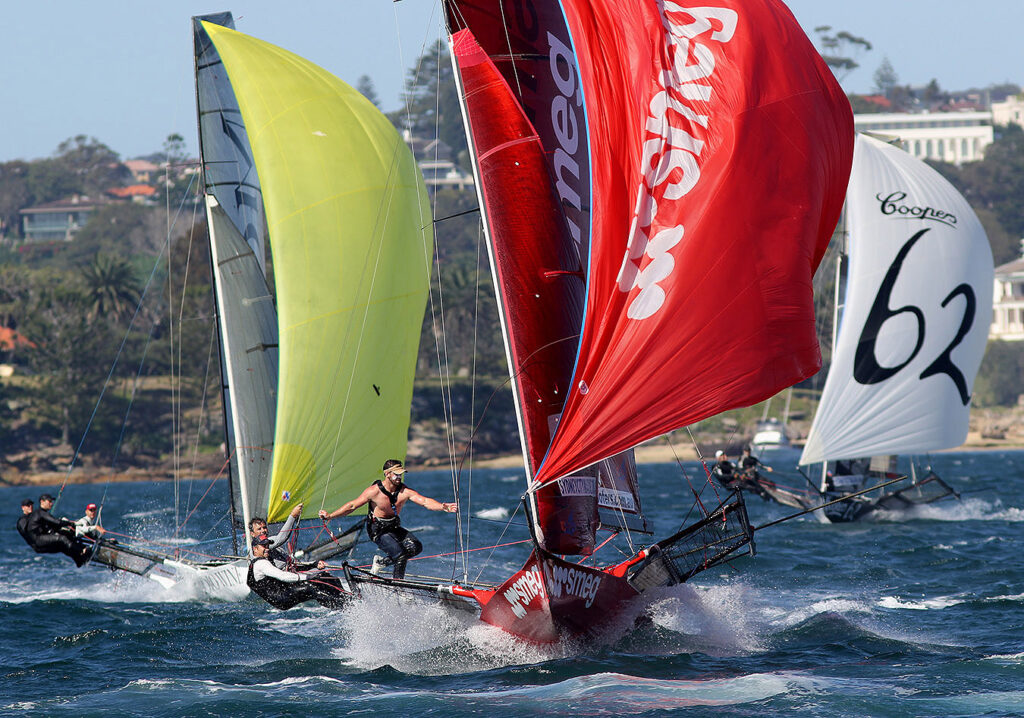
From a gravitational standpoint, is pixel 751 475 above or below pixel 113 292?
below

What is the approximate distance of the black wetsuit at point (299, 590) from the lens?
14742mm

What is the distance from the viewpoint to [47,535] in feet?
62.3

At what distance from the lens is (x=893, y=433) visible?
2758 centimetres

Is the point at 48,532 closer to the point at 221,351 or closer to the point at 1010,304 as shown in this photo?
the point at 221,351

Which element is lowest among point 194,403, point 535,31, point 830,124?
point 194,403

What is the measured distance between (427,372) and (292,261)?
69189 millimetres

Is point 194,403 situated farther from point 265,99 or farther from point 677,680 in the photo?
point 677,680

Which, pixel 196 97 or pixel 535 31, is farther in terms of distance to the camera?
pixel 196 97

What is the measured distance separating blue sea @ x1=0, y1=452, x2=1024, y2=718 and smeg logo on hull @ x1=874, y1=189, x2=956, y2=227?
7.98 m

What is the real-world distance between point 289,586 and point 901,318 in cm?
1704

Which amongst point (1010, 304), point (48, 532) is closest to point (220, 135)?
point (48, 532)

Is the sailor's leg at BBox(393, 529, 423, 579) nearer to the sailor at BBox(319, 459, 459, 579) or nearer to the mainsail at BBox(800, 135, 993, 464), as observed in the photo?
the sailor at BBox(319, 459, 459, 579)

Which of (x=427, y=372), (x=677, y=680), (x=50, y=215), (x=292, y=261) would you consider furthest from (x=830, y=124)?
(x=50, y=215)

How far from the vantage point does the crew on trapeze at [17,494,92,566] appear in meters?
18.8
